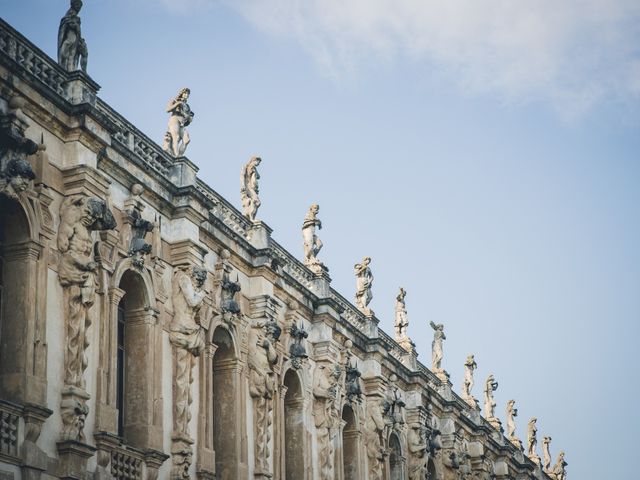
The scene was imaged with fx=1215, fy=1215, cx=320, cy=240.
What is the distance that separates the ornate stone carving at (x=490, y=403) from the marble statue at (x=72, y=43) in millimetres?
35253

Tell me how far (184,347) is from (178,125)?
18.9 feet

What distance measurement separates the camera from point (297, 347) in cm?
3341

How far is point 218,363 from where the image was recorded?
1198 inches

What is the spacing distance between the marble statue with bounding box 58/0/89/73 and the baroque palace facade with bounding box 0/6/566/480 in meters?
0.04

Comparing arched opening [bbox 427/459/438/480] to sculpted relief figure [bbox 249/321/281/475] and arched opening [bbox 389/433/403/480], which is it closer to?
arched opening [bbox 389/433/403/480]

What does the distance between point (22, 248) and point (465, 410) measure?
2984cm

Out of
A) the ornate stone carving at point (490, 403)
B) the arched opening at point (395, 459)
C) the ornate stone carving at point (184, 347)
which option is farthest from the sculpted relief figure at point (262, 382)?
the ornate stone carving at point (490, 403)

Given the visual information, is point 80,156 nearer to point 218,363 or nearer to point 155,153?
point 155,153

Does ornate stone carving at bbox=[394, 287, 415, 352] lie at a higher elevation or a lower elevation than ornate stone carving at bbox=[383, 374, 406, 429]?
higher

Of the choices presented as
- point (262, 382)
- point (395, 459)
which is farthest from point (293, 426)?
point (395, 459)

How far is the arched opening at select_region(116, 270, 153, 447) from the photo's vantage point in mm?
25844

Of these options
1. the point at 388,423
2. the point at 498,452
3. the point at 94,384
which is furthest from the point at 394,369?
the point at 94,384

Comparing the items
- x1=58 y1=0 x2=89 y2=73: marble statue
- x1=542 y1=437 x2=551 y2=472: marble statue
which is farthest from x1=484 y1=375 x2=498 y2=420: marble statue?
x1=58 y1=0 x2=89 y2=73: marble statue

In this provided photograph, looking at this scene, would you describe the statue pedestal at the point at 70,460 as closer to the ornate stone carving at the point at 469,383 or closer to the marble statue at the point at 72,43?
the marble statue at the point at 72,43
